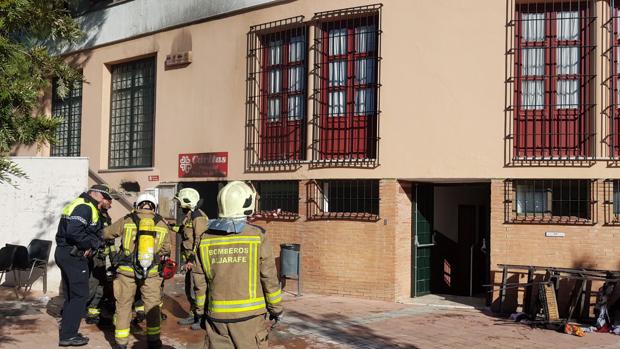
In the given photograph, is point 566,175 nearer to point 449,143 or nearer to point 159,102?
point 449,143

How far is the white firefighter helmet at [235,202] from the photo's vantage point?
5086 mm

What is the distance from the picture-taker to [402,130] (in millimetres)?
11656

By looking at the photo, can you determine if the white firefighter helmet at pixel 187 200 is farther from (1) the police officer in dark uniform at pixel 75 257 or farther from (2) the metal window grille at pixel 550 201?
(2) the metal window grille at pixel 550 201

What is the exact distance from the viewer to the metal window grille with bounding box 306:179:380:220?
39.5 ft

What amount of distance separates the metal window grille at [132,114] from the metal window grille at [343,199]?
524 cm

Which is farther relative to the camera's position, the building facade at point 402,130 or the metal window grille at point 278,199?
the metal window grille at point 278,199

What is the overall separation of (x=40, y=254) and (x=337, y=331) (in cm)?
564

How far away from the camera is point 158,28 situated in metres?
15.6

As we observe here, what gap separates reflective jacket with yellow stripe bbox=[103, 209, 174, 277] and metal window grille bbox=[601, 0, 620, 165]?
7.24 metres

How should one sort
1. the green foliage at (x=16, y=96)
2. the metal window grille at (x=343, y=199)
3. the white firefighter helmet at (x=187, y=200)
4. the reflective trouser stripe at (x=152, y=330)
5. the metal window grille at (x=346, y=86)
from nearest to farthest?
the green foliage at (x=16, y=96) < the reflective trouser stripe at (x=152, y=330) < the white firefighter helmet at (x=187, y=200) < the metal window grille at (x=343, y=199) < the metal window grille at (x=346, y=86)

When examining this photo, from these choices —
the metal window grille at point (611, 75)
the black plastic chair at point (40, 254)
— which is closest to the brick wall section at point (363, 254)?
the metal window grille at point (611, 75)

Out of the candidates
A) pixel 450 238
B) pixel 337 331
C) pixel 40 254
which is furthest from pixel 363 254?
pixel 40 254

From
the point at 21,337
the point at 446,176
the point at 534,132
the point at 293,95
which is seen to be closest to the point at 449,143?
the point at 446,176

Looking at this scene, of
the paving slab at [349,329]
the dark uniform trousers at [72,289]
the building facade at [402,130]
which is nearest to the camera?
the dark uniform trousers at [72,289]
